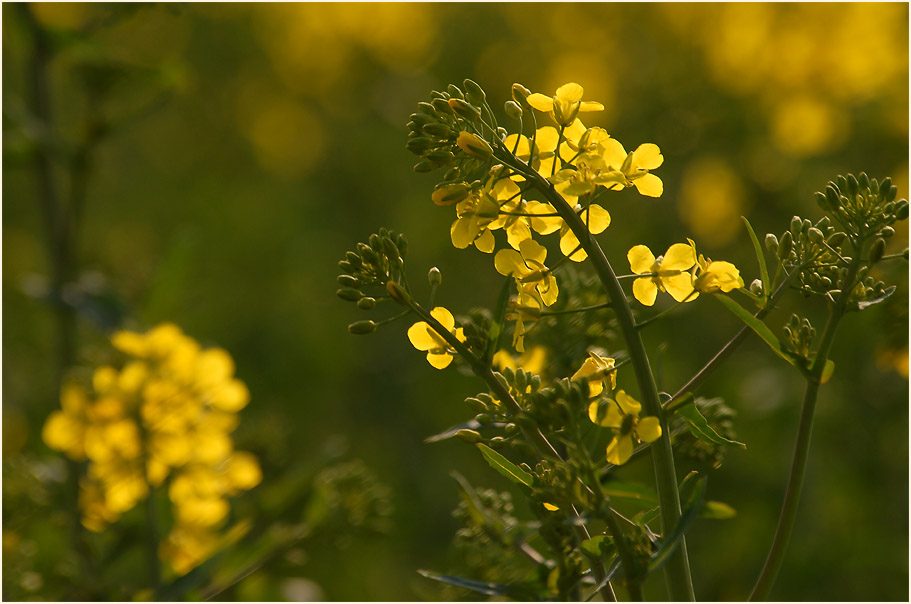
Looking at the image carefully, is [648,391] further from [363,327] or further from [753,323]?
[363,327]

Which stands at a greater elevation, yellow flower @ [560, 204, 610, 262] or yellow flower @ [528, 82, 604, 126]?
yellow flower @ [528, 82, 604, 126]

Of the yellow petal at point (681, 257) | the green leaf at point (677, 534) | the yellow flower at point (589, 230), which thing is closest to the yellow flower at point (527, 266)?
the yellow flower at point (589, 230)

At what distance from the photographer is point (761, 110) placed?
13.2 ft

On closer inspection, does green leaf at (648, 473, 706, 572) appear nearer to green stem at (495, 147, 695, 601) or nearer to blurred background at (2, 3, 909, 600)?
green stem at (495, 147, 695, 601)

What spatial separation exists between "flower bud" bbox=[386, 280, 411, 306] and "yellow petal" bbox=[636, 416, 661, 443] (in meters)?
0.28

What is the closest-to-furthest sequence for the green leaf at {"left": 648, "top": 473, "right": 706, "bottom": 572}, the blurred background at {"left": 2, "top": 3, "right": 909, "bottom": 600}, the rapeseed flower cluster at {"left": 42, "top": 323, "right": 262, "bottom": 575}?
the green leaf at {"left": 648, "top": 473, "right": 706, "bottom": 572} < the rapeseed flower cluster at {"left": 42, "top": 323, "right": 262, "bottom": 575} < the blurred background at {"left": 2, "top": 3, "right": 909, "bottom": 600}

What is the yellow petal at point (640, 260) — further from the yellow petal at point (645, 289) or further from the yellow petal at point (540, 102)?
the yellow petal at point (540, 102)

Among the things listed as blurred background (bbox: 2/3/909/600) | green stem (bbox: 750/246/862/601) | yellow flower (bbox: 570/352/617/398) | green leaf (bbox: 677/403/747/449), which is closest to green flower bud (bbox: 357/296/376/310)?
yellow flower (bbox: 570/352/617/398)

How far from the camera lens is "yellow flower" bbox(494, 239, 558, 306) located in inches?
37.0

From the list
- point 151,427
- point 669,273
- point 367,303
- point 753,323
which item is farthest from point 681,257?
point 151,427

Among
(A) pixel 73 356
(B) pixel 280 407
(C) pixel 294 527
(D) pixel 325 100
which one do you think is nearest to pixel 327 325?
(B) pixel 280 407

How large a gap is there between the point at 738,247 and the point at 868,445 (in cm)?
100

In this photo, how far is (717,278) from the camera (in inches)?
37.1

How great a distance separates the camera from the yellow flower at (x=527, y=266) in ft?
3.09
